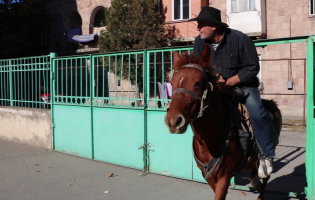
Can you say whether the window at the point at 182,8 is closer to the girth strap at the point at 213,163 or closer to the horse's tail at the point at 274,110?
the horse's tail at the point at 274,110

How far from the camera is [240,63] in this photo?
3.83 m

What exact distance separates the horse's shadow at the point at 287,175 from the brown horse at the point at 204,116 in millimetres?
2136

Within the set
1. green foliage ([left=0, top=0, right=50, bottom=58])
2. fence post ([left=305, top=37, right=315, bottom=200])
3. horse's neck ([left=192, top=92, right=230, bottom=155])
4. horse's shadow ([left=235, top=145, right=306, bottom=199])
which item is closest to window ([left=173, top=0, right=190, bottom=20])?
green foliage ([left=0, top=0, right=50, bottom=58])

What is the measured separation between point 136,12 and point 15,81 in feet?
30.5

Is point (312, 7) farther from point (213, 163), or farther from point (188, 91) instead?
point (188, 91)

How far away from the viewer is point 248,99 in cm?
381

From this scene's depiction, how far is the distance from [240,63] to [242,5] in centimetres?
1458

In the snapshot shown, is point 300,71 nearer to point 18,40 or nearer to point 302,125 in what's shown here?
point 302,125

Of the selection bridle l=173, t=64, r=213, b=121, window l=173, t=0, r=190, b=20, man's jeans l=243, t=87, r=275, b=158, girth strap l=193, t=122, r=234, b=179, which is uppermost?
window l=173, t=0, r=190, b=20

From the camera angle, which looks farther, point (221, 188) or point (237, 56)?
point (237, 56)

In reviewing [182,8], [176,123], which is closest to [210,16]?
[176,123]

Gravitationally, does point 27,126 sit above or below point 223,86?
below

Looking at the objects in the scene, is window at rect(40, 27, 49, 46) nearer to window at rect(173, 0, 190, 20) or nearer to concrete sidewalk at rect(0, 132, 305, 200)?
window at rect(173, 0, 190, 20)

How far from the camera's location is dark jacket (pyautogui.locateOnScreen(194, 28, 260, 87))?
3.70m
